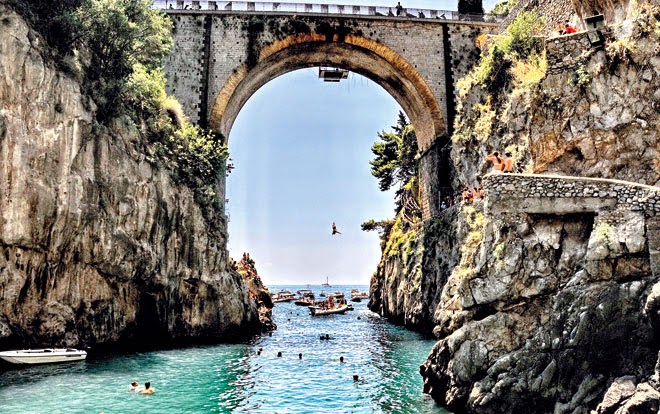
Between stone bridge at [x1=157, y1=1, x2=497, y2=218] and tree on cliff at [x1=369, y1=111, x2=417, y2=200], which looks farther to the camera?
tree on cliff at [x1=369, y1=111, x2=417, y2=200]

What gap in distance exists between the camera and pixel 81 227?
20094 millimetres

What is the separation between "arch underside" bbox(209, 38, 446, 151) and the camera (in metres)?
29.7

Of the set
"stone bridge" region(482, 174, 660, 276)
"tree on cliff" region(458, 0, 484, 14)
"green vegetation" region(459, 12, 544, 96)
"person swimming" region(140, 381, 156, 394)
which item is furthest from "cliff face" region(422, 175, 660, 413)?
"tree on cliff" region(458, 0, 484, 14)

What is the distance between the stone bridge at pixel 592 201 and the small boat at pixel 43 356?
632 inches

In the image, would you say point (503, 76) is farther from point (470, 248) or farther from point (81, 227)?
point (81, 227)

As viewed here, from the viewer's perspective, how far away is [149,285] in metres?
23.3

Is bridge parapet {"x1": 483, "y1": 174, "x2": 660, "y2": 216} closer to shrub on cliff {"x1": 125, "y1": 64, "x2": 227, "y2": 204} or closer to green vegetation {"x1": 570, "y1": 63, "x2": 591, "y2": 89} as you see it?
green vegetation {"x1": 570, "y1": 63, "x2": 591, "y2": 89}

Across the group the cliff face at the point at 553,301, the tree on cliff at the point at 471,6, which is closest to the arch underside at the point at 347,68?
A: the tree on cliff at the point at 471,6

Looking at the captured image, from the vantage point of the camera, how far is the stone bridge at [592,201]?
11359 millimetres

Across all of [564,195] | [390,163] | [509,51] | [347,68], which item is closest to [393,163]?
[390,163]

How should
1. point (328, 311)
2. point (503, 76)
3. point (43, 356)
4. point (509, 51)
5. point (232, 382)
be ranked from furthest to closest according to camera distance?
point (328, 311) < point (503, 76) < point (509, 51) < point (43, 356) < point (232, 382)

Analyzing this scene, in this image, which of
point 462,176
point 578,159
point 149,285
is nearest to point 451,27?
point 462,176

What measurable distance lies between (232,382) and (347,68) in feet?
72.2

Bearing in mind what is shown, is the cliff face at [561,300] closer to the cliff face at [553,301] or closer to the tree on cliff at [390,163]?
the cliff face at [553,301]
